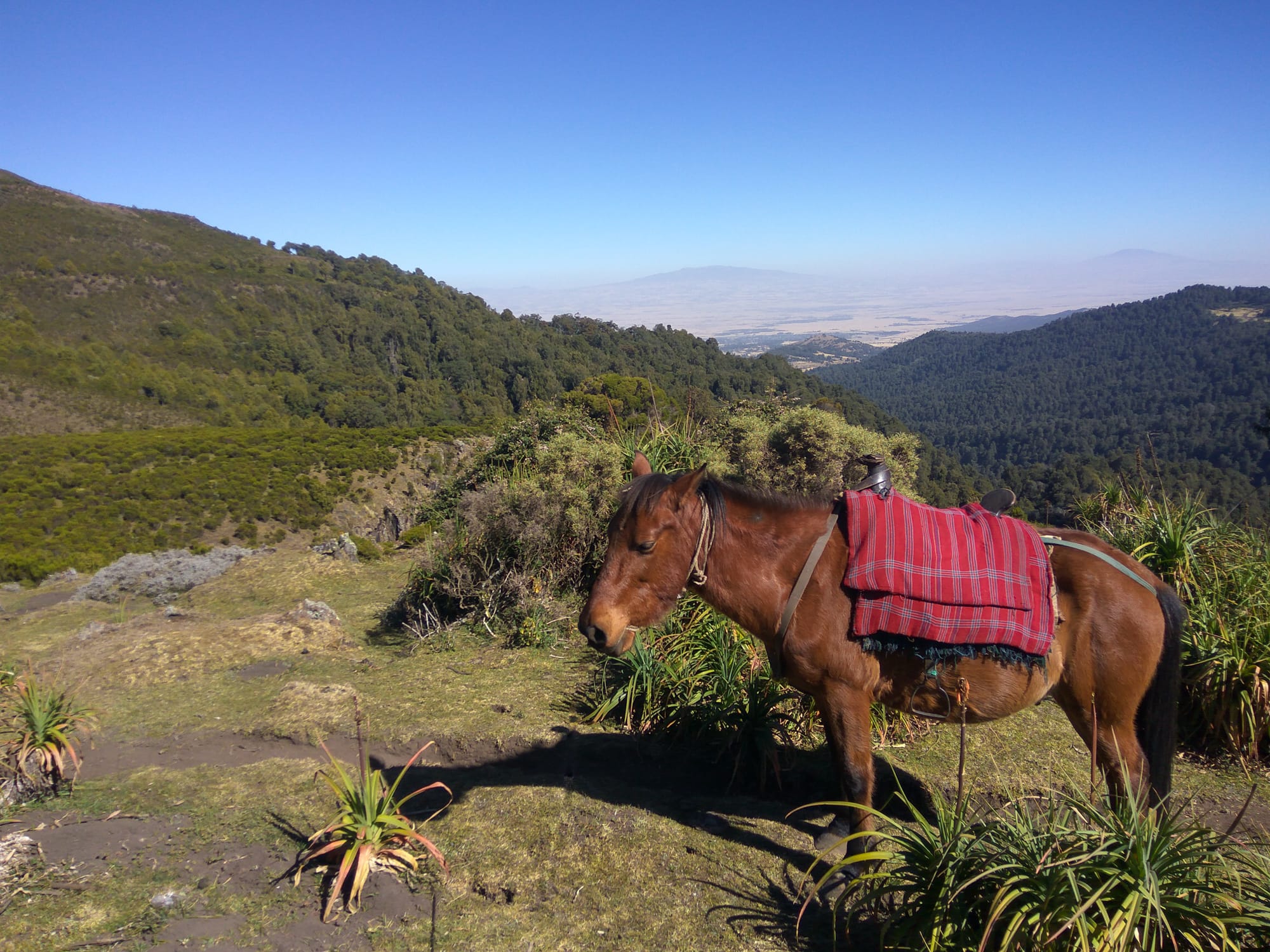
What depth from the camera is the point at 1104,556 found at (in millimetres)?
2887

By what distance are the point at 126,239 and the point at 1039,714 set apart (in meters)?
98.6

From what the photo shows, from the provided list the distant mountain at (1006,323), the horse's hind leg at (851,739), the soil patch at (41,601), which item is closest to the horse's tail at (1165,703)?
the horse's hind leg at (851,739)

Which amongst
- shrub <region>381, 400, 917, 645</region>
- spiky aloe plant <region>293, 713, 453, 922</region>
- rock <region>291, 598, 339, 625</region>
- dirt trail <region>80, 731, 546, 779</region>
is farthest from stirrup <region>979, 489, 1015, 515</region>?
rock <region>291, 598, 339, 625</region>

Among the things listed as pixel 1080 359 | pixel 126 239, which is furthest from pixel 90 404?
pixel 1080 359

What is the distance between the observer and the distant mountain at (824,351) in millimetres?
84875

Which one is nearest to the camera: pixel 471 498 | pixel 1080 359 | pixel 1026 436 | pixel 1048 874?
pixel 1048 874

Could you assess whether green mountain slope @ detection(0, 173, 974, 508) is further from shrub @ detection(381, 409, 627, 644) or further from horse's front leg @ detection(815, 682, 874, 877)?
horse's front leg @ detection(815, 682, 874, 877)

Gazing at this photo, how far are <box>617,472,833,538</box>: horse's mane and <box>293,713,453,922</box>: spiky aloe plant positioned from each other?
5.54ft

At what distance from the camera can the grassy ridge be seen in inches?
888

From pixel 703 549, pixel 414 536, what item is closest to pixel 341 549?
pixel 414 536

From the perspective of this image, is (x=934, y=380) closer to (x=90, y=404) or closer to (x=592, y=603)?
(x=90, y=404)

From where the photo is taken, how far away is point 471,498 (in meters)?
7.53

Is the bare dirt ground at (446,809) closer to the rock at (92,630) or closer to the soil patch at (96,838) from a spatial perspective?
the soil patch at (96,838)

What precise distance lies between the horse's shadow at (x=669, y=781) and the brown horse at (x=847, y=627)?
0.84 metres
